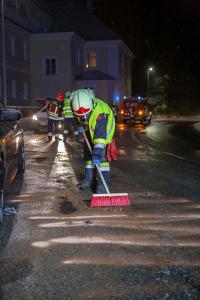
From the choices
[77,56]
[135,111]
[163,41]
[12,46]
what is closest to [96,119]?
[135,111]

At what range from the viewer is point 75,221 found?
256 inches

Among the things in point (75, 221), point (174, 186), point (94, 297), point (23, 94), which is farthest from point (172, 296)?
point (23, 94)

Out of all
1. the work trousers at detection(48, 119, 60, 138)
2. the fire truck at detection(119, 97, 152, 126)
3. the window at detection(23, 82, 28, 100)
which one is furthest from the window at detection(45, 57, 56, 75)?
the work trousers at detection(48, 119, 60, 138)

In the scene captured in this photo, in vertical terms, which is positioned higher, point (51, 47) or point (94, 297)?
point (51, 47)

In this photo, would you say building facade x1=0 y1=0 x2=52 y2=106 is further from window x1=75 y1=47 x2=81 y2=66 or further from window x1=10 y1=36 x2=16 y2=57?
window x1=75 y1=47 x2=81 y2=66

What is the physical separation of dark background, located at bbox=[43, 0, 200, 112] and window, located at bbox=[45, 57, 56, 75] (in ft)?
57.6

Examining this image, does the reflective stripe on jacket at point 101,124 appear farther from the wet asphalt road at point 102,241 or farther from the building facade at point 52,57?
the building facade at point 52,57

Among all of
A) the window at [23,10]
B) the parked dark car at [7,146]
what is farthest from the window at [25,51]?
the parked dark car at [7,146]

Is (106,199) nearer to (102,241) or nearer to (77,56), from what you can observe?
(102,241)

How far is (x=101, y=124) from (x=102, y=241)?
232 cm

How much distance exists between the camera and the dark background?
58.1m

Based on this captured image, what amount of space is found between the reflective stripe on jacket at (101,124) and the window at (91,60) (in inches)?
1611

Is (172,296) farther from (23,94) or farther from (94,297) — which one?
(23,94)

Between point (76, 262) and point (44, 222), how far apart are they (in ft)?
5.40
